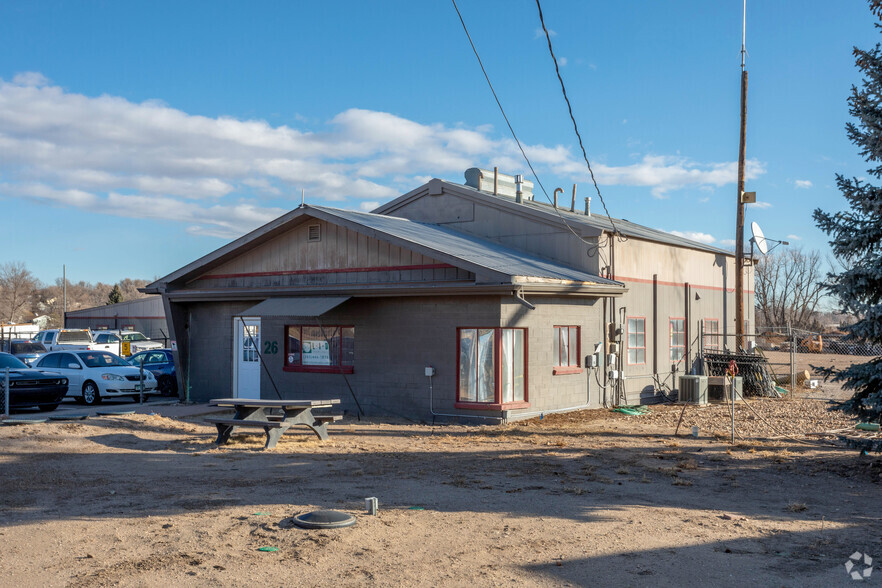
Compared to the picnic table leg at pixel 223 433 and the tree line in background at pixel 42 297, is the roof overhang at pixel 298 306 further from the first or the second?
the tree line in background at pixel 42 297

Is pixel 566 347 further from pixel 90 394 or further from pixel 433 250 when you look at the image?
pixel 90 394

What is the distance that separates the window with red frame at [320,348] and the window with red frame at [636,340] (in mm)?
7154

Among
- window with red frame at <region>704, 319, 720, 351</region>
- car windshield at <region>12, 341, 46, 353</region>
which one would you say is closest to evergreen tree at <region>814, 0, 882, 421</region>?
window with red frame at <region>704, 319, 720, 351</region>

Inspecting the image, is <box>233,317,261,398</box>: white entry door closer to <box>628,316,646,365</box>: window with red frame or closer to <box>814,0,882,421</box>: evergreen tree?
<box>628,316,646,365</box>: window with red frame

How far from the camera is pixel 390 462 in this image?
1137 cm

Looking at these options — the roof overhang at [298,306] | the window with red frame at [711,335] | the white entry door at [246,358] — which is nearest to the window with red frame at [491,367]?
the roof overhang at [298,306]

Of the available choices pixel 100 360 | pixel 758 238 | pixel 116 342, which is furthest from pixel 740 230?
pixel 116 342

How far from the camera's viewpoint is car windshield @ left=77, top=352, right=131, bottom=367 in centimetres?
2114

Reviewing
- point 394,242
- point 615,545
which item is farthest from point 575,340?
point 615,545

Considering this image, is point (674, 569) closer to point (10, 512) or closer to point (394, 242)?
point (10, 512)

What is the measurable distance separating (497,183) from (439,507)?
53.1ft

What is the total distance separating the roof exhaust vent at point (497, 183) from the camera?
2303 centimetres

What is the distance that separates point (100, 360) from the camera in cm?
2142

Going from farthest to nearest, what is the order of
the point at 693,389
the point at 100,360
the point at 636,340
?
the point at 100,360 < the point at 636,340 < the point at 693,389
